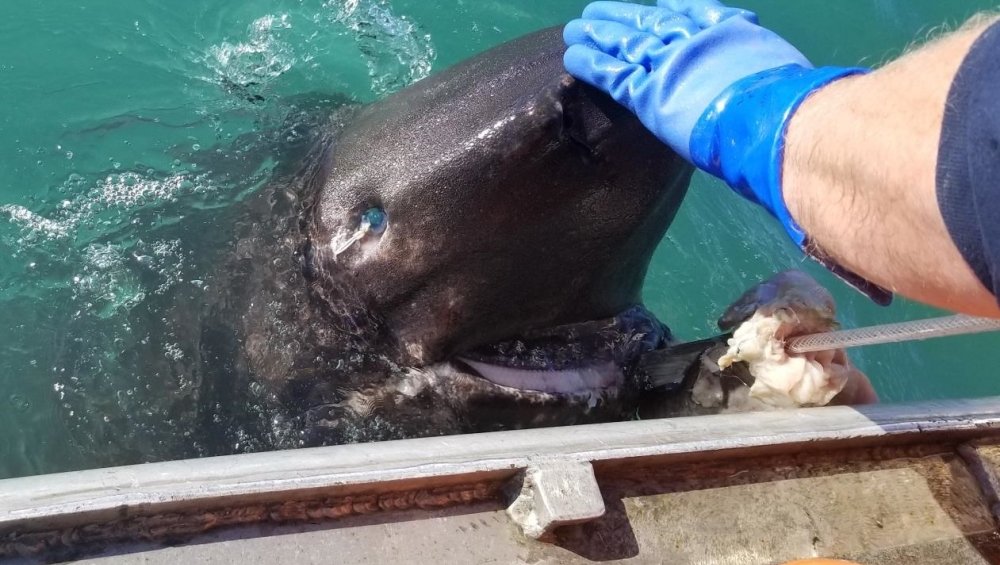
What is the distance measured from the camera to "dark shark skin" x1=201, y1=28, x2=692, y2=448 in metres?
2.54

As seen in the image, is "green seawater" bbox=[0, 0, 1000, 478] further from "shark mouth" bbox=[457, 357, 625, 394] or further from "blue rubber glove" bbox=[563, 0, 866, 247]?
"blue rubber glove" bbox=[563, 0, 866, 247]

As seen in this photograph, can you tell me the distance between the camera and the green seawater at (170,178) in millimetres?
3473

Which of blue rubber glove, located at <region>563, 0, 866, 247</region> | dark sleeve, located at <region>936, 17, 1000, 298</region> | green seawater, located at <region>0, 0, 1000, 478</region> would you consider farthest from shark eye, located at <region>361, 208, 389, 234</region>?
Answer: dark sleeve, located at <region>936, 17, 1000, 298</region>

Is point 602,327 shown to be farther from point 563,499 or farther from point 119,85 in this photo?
point 119,85

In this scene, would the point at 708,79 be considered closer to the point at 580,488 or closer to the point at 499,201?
the point at 499,201

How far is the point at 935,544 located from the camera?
2678mm

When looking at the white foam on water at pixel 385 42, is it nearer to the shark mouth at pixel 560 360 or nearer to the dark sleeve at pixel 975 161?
the shark mouth at pixel 560 360

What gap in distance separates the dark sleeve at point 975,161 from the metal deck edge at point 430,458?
1.15m

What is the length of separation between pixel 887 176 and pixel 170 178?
127 inches

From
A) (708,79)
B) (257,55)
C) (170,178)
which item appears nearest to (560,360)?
(708,79)

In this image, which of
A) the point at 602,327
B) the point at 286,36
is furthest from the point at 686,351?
the point at 286,36

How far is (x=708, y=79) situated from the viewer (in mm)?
2479

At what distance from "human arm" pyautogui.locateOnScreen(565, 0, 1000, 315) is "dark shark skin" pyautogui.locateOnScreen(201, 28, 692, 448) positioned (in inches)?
6.0

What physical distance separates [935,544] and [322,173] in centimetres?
236
